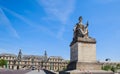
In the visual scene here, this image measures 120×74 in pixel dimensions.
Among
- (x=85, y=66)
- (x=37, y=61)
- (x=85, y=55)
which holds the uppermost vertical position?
(x=85, y=55)

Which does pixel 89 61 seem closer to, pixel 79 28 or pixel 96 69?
pixel 96 69

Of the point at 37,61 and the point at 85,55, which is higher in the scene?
the point at 85,55

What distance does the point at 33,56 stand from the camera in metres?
172

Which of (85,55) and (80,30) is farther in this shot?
(80,30)

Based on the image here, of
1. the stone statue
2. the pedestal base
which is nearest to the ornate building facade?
the stone statue

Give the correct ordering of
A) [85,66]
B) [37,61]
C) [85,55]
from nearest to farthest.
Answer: [85,66] < [85,55] < [37,61]

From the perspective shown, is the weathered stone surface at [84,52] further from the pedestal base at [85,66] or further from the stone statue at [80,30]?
the stone statue at [80,30]

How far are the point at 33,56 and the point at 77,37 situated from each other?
159m

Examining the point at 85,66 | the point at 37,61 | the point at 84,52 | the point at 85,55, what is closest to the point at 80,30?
the point at 84,52

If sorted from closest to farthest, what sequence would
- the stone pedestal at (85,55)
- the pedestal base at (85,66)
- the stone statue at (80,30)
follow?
the pedestal base at (85,66), the stone pedestal at (85,55), the stone statue at (80,30)

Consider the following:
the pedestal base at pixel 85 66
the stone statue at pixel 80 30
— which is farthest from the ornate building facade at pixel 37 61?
the pedestal base at pixel 85 66

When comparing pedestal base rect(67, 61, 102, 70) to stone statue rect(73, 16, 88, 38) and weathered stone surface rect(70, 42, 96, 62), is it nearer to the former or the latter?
weathered stone surface rect(70, 42, 96, 62)

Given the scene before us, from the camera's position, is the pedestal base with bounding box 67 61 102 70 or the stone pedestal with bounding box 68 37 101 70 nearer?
the pedestal base with bounding box 67 61 102 70

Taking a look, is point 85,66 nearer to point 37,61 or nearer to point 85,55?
point 85,55
